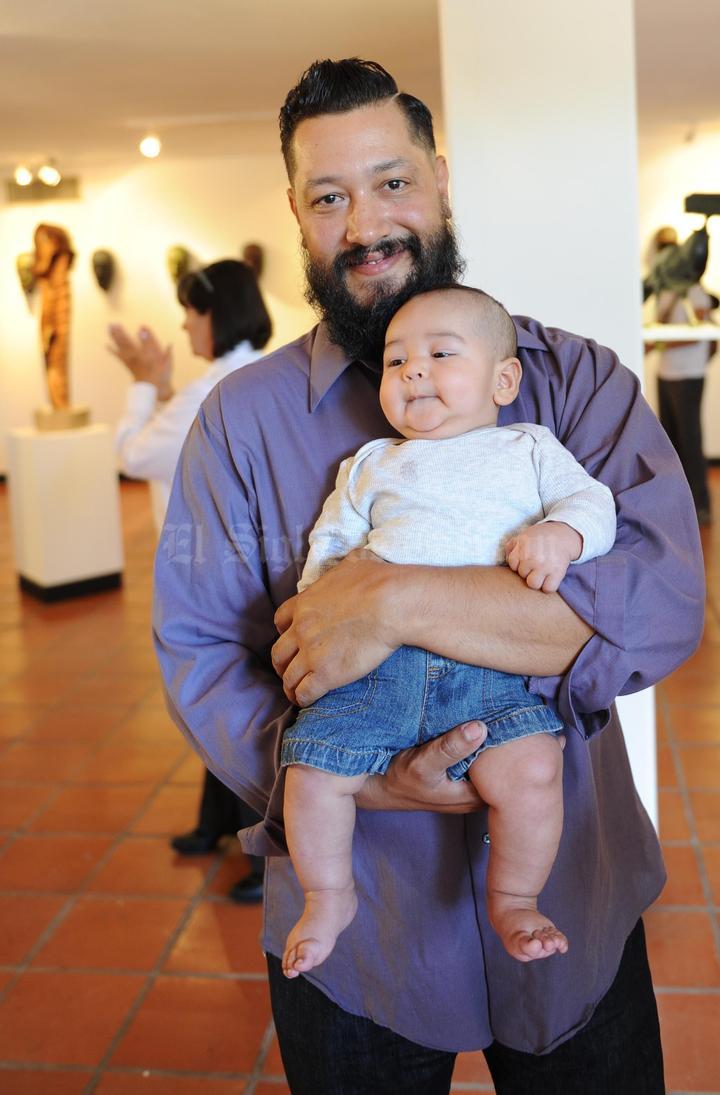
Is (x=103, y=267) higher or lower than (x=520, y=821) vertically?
higher

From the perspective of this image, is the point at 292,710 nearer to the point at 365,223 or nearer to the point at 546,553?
the point at 546,553

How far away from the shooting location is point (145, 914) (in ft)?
10.8

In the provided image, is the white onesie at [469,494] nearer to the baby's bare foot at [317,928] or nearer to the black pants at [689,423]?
the baby's bare foot at [317,928]

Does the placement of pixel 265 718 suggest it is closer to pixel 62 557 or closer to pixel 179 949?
pixel 179 949

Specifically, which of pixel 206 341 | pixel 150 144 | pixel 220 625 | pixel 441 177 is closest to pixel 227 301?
pixel 206 341

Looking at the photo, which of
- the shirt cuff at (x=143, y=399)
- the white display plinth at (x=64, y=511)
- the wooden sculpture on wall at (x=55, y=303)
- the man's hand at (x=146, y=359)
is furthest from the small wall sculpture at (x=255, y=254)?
the shirt cuff at (x=143, y=399)

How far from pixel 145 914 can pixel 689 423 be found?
5.53 meters

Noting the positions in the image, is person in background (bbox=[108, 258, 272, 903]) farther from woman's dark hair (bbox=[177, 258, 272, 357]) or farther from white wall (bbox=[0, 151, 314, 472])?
white wall (bbox=[0, 151, 314, 472])

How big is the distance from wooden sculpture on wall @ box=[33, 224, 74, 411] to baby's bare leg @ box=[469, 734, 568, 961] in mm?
6460

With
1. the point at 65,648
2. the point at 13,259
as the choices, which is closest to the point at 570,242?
the point at 65,648

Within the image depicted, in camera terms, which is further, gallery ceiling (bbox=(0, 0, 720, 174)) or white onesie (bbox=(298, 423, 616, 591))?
gallery ceiling (bbox=(0, 0, 720, 174))

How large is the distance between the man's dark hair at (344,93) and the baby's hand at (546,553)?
60 centimetres

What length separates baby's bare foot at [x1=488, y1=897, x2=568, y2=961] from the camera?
1260mm

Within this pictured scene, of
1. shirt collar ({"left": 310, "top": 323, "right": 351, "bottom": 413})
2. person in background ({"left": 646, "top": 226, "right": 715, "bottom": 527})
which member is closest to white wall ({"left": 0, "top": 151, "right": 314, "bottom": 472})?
person in background ({"left": 646, "top": 226, "right": 715, "bottom": 527})
